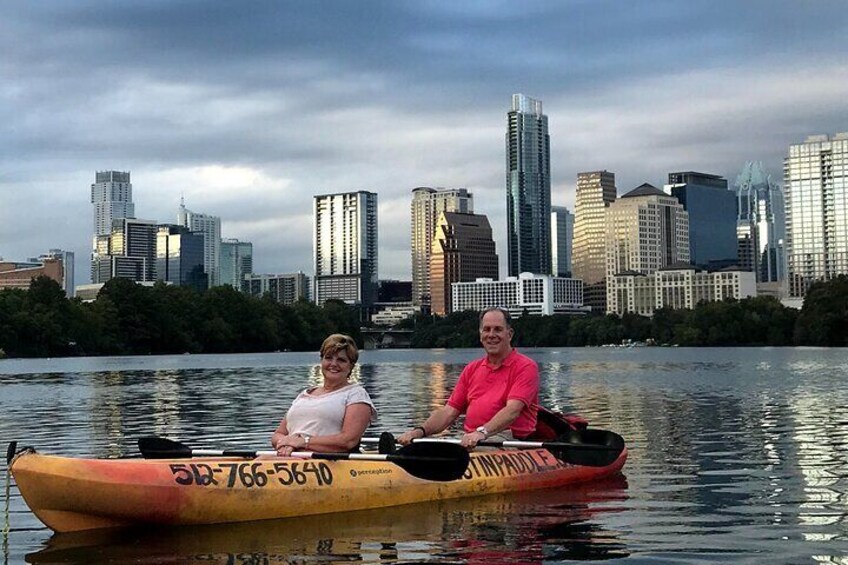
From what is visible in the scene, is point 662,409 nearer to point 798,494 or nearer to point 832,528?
point 798,494

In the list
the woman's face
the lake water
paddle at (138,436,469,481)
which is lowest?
the lake water

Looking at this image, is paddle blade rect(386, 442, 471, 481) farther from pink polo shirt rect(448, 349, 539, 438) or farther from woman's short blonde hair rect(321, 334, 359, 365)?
woman's short blonde hair rect(321, 334, 359, 365)

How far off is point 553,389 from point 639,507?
3520cm

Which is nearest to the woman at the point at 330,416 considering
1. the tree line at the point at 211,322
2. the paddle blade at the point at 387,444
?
the paddle blade at the point at 387,444

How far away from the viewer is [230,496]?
13.1 m

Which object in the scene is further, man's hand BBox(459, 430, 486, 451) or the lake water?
man's hand BBox(459, 430, 486, 451)

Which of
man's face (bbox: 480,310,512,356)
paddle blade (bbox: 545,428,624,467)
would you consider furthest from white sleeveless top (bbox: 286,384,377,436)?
paddle blade (bbox: 545,428,624,467)

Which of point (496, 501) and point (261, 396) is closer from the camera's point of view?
point (496, 501)

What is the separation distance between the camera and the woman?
44.8ft

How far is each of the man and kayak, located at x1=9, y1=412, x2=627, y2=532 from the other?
794mm

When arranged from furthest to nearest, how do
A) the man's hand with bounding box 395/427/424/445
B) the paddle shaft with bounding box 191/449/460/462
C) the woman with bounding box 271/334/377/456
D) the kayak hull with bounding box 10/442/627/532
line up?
the man's hand with bounding box 395/427/424/445 → the woman with bounding box 271/334/377/456 → the paddle shaft with bounding box 191/449/460/462 → the kayak hull with bounding box 10/442/627/532

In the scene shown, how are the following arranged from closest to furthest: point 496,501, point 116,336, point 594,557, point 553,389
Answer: point 594,557, point 496,501, point 553,389, point 116,336

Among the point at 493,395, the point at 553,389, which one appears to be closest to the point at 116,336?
the point at 553,389

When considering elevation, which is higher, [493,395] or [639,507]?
[493,395]
